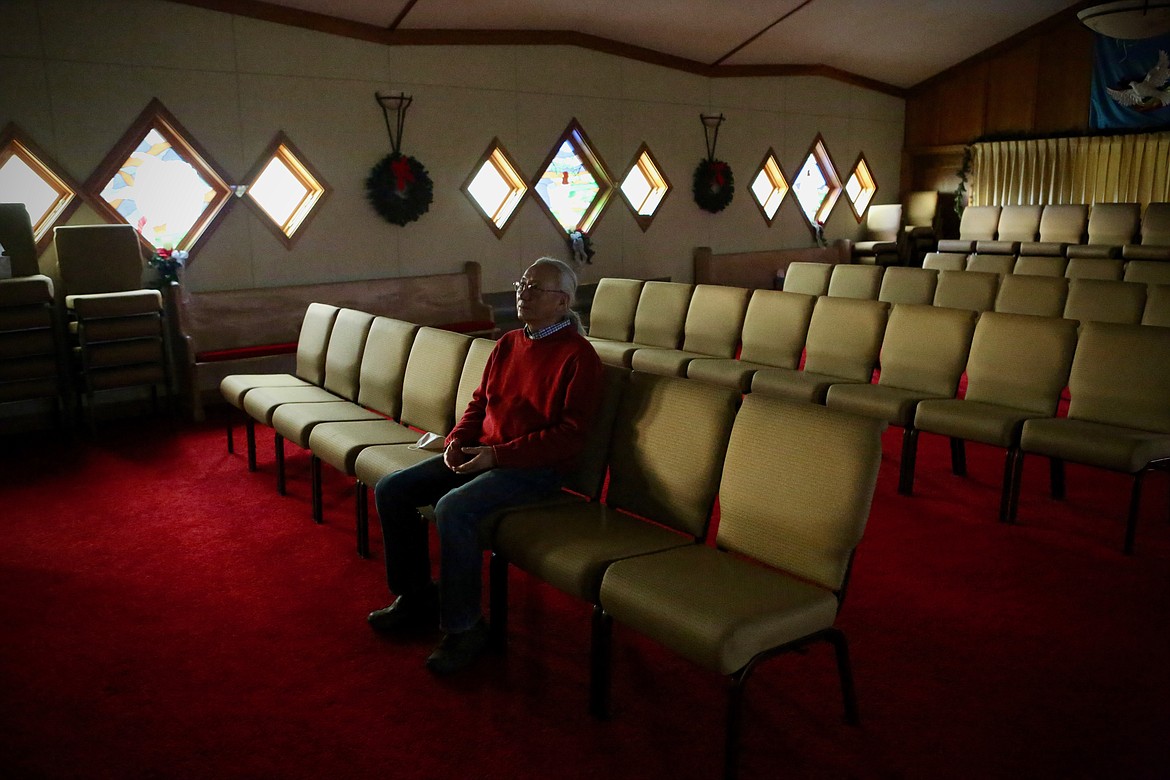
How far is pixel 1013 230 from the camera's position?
10.4 metres

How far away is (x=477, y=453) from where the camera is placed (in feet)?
9.52

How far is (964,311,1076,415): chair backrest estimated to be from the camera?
13.3 feet

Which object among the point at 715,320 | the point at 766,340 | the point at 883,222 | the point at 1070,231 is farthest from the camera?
the point at 883,222

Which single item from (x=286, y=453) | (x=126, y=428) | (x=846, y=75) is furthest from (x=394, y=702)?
(x=846, y=75)

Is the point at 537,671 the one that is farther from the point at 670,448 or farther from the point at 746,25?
the point at 746,25

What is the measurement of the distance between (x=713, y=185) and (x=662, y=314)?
15.4 feet

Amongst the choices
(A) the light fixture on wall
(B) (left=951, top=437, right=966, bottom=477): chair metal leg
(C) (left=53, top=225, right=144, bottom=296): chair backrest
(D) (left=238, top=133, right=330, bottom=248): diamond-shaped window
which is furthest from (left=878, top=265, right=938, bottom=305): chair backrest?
(C) (left=53, top=225, right=144, bottom=296): chair backrest

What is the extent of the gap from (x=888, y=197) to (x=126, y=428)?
10.3 m

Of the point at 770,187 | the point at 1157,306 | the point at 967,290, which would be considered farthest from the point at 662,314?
the point at 770,187

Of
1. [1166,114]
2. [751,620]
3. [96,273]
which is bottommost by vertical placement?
[751,620]

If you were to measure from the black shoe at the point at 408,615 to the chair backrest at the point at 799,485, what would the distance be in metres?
1.04

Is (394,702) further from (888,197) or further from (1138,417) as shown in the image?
(888,197)

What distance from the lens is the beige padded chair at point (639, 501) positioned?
8.41 ft

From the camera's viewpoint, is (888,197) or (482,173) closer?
(482,173)
